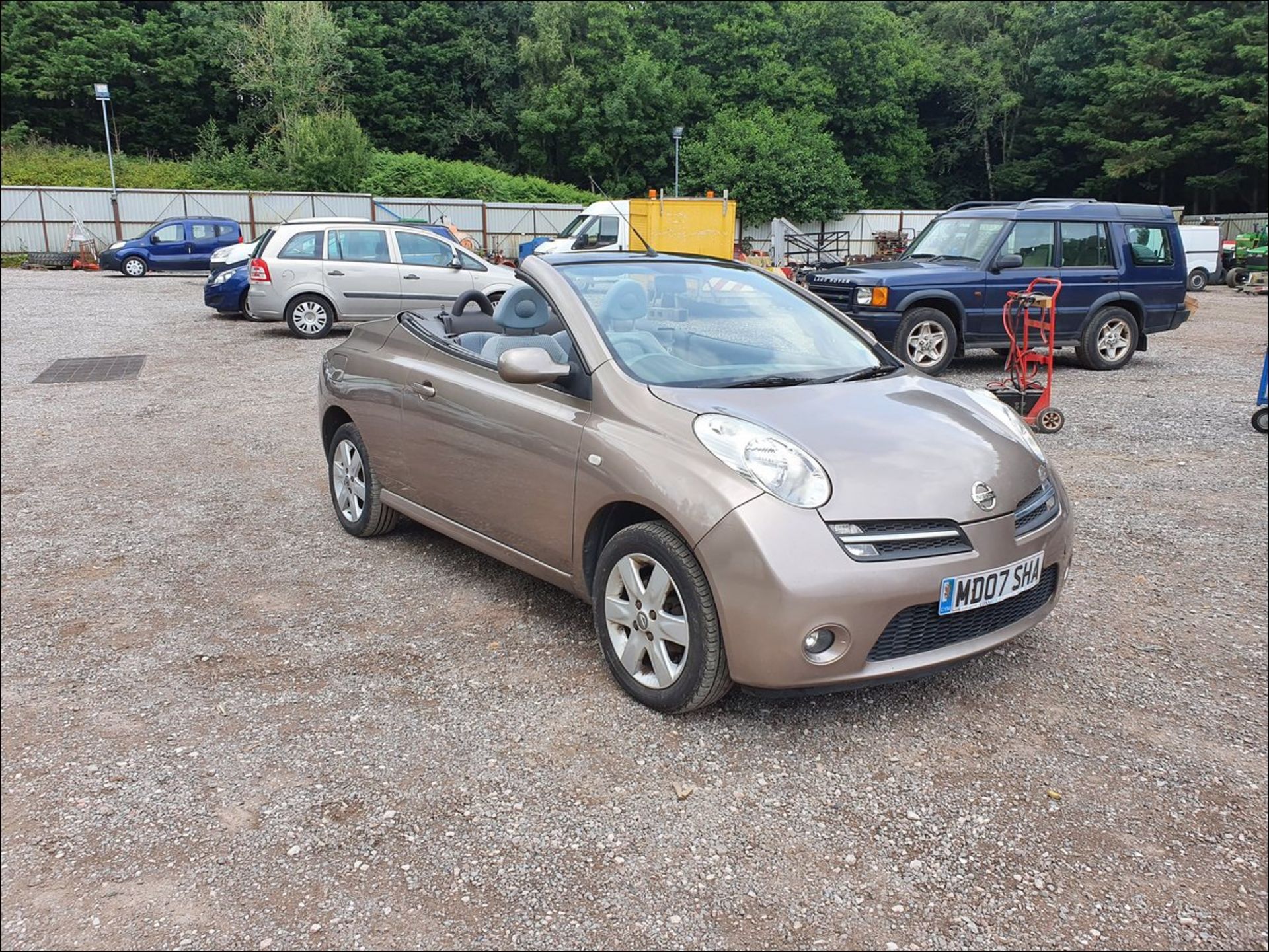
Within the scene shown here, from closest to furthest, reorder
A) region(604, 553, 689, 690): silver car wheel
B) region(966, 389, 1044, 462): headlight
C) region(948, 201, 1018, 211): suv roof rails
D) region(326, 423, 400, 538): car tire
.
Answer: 1. region(604, 553, 689, 690): silver car wheel
2. region(966, 389, 1044, 462): headlight
3. region(326, 423, 400, 538): car tire
4. region(948, 201, 1018, 211): suv roof rails

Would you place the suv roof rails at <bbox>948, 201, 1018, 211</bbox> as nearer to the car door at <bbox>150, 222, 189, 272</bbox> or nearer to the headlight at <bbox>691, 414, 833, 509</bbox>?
the headlight at <bbox>691, 414, 833, 509</bbox>

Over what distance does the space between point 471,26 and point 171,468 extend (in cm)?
5357

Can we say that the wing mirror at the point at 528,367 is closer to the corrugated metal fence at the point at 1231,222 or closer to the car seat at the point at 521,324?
the car seat at the point at 521,324

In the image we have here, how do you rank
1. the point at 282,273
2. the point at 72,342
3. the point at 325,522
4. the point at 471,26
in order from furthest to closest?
1. the point at 471,26
2. the point at 282,273
3. the point at 72,342
4. the point at 325,522

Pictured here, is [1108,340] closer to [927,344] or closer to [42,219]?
[927,344]

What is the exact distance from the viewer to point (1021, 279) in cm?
1129

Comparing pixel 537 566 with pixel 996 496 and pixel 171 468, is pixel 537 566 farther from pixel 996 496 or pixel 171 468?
pixel 171 468

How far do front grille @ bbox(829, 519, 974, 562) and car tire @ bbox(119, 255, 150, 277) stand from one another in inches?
1077

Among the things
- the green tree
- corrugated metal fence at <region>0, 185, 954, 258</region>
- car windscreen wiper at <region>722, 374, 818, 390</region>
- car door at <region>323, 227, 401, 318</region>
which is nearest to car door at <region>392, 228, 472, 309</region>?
car door at <region>323, 227, 401, 318</region>

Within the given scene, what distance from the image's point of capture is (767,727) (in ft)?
11.2

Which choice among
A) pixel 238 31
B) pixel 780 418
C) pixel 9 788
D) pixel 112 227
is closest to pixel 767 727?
pixel 780 418

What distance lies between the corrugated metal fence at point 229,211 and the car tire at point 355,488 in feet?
95.9

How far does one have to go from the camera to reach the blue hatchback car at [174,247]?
86.1ft

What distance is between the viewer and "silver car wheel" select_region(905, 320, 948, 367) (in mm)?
11023
